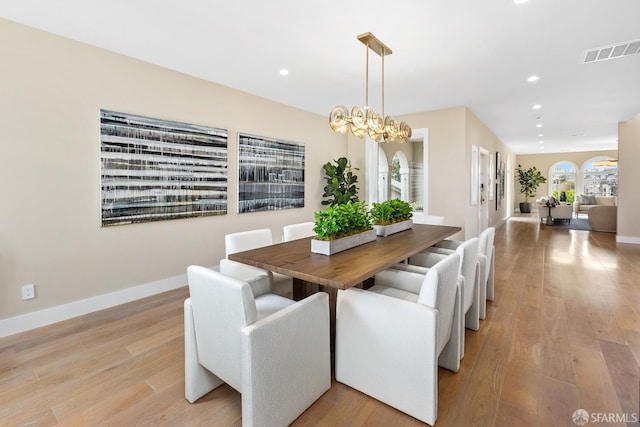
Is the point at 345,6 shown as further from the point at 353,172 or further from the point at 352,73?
the point at 353,172

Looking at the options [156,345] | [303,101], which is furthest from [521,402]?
[303,101]

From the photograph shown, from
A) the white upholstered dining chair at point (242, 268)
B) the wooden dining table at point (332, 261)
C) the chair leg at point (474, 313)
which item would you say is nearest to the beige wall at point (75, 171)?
the white upholstered dining chair at point (242, 268)

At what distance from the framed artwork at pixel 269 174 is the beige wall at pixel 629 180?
6.72m

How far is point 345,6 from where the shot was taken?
236 centimetres

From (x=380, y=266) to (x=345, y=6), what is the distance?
198 cm

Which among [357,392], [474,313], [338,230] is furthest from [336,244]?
[474,313]

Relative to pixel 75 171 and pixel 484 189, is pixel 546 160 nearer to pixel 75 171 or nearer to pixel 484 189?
pixel 484 189

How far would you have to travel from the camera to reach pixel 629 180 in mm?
6371

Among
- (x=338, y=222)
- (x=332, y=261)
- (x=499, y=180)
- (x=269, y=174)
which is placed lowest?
(x=332, y=261)

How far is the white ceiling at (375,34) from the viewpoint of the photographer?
239cm

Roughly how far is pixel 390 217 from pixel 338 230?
1007 millimetres

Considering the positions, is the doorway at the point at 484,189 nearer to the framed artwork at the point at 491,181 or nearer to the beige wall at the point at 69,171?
the framed artwork at the point at 491,181

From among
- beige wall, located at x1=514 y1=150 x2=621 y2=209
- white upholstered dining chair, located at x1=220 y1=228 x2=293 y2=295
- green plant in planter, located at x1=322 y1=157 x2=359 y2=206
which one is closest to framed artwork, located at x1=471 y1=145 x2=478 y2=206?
green plant in planter, located at x1=322 y1=157 x2=359 y2=206

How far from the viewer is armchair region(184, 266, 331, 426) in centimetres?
138
